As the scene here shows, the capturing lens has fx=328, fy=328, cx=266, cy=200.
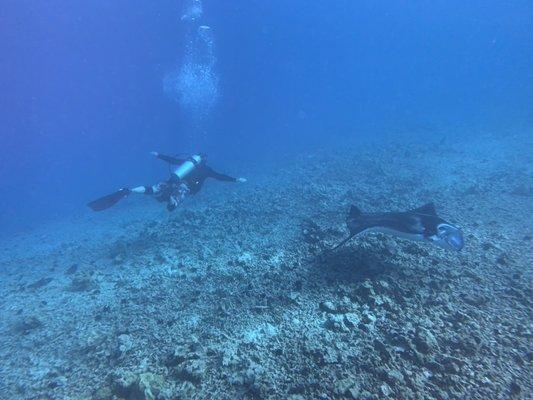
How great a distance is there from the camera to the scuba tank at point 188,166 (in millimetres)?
A: 10688

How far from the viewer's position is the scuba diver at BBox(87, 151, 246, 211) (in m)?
9.80

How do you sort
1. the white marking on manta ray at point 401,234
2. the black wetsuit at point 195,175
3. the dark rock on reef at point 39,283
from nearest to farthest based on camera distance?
the white marking on manta ray at point 401,234 < the dark rock on reef at point 39,283 < the black wetsuit at point 195,175

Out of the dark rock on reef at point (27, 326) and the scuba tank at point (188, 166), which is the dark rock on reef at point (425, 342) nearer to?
the dark rock on reef at point (27, 326)

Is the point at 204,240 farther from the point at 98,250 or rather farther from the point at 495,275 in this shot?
the point at 495,275

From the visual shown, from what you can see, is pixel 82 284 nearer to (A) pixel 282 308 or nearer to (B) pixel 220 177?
(B) pixel 220 177

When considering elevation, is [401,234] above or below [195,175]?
above

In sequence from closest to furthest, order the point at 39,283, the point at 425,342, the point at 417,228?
the point at 425,342
the point at 417,228
the point at 39,283

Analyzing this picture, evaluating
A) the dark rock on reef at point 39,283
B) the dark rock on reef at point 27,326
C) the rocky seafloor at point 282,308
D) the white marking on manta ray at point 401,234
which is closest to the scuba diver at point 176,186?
the rocky seafloor at point 282,308

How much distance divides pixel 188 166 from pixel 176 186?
1.27 metres

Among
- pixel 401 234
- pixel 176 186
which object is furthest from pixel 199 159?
pixel 401 234

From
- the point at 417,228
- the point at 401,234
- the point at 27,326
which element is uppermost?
the point at 417,228

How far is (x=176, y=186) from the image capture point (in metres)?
10.0

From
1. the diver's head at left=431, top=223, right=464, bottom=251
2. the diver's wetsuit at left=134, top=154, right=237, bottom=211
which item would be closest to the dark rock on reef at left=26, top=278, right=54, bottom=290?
the diver's wetsuit at left=134, top=154, right=237, bottom=211

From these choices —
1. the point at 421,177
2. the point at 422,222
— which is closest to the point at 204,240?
the point at 422,222
